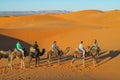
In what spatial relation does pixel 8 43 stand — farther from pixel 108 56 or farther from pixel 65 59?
pixel 108 56

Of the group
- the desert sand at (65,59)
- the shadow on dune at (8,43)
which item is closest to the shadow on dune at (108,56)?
the desert sand at (65,59)

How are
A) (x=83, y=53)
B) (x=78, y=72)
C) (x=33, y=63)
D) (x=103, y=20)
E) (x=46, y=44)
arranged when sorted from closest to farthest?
(x=78, y=72) → (x=83, y=53) → (x=33, y=63) → (x=46, y=44) → (x=103, y=20)

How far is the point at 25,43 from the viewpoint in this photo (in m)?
40.8

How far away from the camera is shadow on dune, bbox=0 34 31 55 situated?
125ft

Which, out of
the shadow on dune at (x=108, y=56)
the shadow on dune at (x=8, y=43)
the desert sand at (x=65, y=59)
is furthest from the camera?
the shadow on dune at (x=8, y=43)

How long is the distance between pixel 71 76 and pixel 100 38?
1825cm

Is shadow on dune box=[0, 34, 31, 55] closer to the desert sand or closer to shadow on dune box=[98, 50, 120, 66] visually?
the desert sand

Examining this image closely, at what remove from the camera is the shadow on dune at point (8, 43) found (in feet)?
125

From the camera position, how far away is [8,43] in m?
39.4

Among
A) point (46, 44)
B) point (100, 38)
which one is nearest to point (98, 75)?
point (100, 38)

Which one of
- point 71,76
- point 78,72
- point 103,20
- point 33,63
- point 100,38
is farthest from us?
point 103,20

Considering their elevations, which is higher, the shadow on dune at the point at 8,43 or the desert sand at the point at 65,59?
the desert sand at the point at 65,59

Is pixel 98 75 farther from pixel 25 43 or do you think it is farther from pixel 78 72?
pixel 25 43

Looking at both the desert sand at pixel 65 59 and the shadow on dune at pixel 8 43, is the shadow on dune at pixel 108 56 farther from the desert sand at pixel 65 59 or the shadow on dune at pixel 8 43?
the shadow on dune at pixel 8 43
